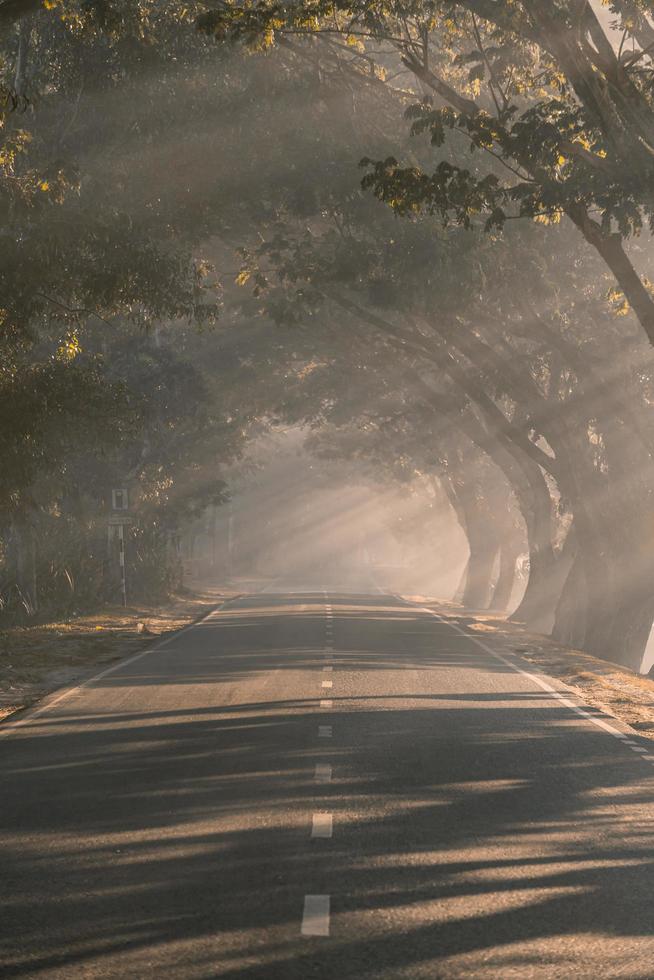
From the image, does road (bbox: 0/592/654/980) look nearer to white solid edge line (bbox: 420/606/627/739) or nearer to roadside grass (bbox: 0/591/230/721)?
white solid edge line (bbox: 420/606/627/739)

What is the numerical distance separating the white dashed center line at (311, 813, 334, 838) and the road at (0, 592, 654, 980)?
0.05 ft

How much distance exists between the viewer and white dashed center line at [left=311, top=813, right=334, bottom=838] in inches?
375

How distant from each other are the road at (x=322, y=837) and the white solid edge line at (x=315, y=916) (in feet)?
0.05

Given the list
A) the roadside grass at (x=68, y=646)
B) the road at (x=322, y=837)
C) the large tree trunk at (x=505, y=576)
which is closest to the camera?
the road at (x=322, y=837)

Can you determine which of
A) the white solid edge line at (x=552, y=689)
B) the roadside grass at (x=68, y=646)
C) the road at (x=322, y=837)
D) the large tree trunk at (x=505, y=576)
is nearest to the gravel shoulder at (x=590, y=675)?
the white solid edge line at (x=552, y=689)

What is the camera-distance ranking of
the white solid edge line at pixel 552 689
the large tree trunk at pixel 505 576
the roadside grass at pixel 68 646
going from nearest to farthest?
the white solid edge line at pixel 552 689
the roadside grass at pixel 68 646
the large tree trunk at pixel 505 576

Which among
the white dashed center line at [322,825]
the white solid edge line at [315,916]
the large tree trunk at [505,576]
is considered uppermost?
the large tree trunk at [505,576]

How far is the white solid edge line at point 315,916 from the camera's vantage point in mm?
7113

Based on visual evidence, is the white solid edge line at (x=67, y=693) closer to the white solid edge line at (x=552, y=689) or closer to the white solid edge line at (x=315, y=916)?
the white solid edge line at (x=552, y=689)

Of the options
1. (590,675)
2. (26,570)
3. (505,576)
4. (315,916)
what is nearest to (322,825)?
(315,916)

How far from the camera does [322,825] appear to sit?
9.81 metres

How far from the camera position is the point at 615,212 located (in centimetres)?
1758

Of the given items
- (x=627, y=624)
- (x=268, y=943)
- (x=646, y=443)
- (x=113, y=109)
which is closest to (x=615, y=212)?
(x=113, y=109)

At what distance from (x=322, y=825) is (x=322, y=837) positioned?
0.39 m
